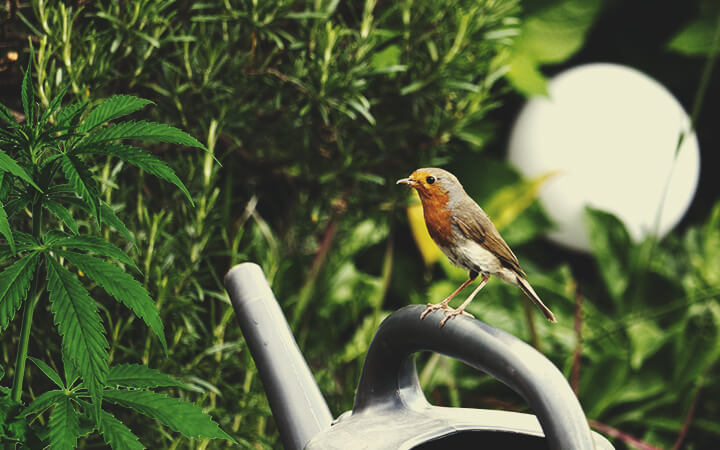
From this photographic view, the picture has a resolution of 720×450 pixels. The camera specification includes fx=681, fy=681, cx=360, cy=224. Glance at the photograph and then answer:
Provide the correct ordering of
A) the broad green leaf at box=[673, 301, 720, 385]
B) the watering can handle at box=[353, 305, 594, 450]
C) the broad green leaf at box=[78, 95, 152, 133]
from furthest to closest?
1. the broad green leaf at box=[673, 301, 720, 385]
2. the broad green leaf at box=[78, 95, 152, 133]
3. the watering can handle at box=[353, 305, 594, 450]

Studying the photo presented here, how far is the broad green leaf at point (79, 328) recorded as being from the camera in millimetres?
371

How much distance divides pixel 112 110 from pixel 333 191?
56 cm

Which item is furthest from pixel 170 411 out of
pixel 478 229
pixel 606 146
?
pixel 606 146

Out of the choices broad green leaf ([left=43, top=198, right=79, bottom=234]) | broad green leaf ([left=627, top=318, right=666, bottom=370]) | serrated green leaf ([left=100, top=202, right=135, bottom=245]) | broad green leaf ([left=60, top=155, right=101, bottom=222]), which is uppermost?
broad green leaf ([left=60, top=155, right=101, bottom=222])

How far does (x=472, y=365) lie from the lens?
0.38 metres

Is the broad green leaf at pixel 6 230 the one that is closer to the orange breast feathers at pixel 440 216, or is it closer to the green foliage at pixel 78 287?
the green foliage at pixel 78 287

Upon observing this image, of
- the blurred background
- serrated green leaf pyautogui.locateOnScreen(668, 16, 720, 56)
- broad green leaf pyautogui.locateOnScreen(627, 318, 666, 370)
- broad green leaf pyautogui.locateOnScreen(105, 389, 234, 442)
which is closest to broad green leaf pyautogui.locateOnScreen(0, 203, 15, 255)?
broad green leaf pyautogui.locateOnScreen(105, 389, 234, 442)

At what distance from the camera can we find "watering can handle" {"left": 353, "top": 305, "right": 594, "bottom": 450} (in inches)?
12.7

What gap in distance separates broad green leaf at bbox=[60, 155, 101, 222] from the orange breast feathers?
225mm

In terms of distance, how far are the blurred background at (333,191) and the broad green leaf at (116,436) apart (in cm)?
32

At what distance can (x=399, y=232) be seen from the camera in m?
1.53

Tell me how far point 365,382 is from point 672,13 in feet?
5.43

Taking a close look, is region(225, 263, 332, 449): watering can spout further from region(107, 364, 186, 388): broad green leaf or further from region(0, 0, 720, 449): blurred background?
region(0, 0, 720, 449): blurred background

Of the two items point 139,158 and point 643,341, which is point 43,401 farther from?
point 643,341
